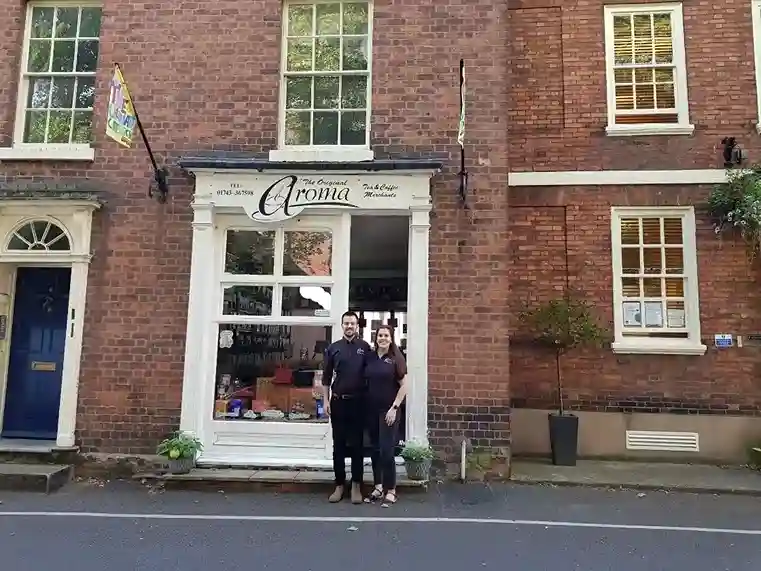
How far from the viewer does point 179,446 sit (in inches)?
271

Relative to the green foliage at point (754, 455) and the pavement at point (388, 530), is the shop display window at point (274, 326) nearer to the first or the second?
the pavement at point (388, 530)

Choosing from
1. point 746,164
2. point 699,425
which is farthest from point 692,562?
point 746,164

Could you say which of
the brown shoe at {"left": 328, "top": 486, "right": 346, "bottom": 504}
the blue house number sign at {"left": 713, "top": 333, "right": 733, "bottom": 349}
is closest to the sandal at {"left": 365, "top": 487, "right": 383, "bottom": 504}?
the brown shoe at {"left": 328, "top": 486, "right": 346, "bottom": 504}

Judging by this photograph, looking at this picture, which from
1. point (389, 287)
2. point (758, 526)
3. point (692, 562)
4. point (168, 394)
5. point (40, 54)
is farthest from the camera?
point (389, 287)

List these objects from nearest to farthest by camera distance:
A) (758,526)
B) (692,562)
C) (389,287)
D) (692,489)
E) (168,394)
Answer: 1. (692,562)
2. (758,526)
3. (692,489)
4. (168,394)
5. (389,287)

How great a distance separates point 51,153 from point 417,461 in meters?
5.91

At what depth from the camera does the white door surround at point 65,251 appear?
7.34 meters

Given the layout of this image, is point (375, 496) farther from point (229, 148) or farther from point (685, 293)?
point (685, 293)

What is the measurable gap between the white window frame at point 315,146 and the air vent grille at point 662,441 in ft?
16.8

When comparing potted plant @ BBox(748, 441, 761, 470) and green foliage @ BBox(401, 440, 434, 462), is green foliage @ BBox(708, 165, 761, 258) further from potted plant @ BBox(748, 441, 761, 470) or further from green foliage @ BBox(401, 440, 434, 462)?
Result: green foliage @ BBox(401, 440, 434, 462)

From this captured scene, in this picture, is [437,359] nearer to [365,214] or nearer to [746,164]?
[365,214]

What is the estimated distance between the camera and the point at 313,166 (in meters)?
7.39

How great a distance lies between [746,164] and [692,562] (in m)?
5.99

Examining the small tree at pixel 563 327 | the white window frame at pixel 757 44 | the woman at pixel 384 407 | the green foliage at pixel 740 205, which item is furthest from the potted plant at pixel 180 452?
the white window frame at pixel 757 44
